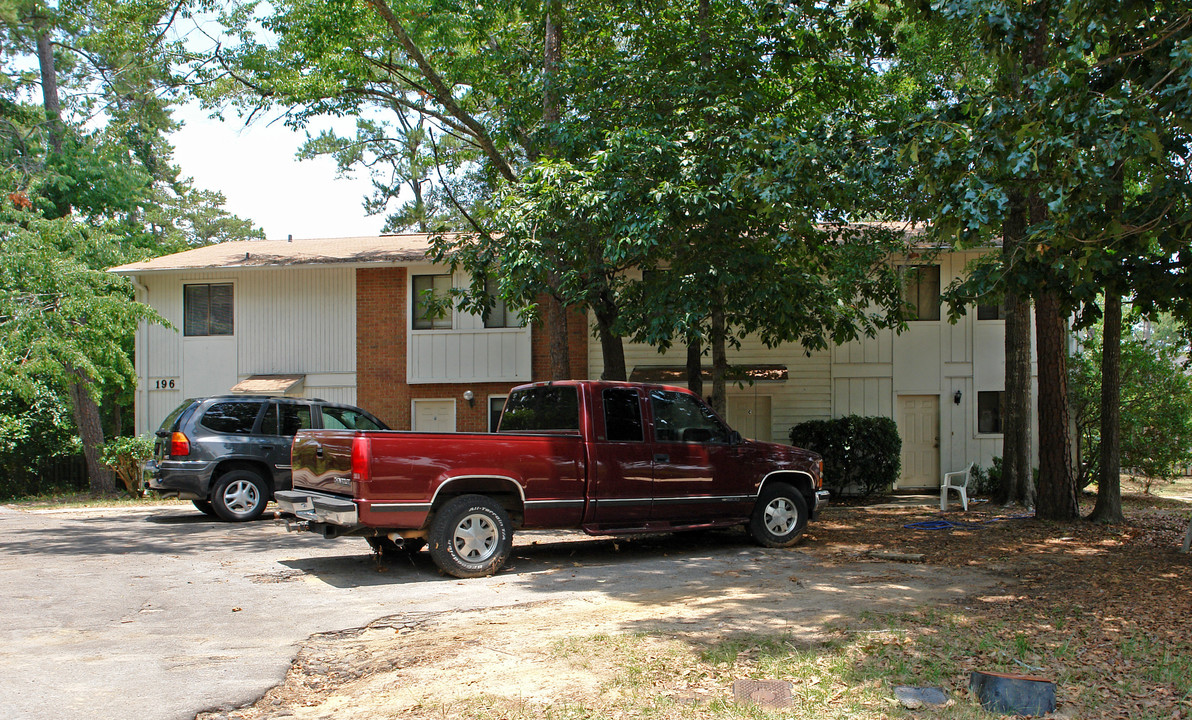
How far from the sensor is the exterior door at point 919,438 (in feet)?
61.8

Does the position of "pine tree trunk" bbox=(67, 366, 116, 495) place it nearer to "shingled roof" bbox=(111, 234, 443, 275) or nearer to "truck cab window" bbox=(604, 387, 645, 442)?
"shingled roof" bbox=(111, 234, 443, 275)

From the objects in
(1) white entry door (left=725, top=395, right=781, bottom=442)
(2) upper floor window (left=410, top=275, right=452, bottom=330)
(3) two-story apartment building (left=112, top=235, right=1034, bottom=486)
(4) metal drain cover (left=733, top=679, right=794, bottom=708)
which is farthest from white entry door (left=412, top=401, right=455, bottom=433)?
(4) metal drain cover (left=733, top=679, right=794, bottom=708)

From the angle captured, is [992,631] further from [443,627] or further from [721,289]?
[721,289]

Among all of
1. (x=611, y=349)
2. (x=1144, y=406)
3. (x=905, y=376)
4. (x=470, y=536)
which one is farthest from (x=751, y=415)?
(x=470, y=536)

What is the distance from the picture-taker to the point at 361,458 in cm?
786

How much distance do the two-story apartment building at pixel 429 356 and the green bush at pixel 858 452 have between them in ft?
4.75

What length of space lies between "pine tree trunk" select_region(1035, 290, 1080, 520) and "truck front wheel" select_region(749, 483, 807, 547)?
179 inches

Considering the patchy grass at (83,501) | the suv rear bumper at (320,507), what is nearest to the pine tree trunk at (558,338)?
the suv rear bumper at (320,507)

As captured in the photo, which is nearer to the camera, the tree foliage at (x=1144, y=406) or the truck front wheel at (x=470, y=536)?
the truck front wheel at (x=470, y=536)

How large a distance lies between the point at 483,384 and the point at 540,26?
25.0ft

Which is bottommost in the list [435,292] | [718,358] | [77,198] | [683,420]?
[683,420]

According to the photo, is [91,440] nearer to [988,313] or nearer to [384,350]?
[384,350]

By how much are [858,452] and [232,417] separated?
11121 millimetres

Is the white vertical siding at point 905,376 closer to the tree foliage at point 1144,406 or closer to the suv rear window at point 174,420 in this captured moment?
the tree foliage at point 1144,406
